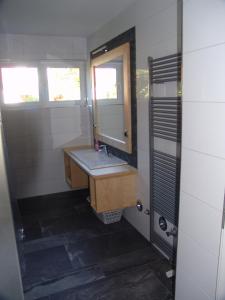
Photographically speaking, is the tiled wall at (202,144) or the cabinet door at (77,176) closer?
the tiled wall at (202,144)

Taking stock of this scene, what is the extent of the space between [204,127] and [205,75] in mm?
267

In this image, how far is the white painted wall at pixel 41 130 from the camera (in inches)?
138

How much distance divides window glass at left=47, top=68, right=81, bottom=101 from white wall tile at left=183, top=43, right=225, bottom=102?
8.55ft

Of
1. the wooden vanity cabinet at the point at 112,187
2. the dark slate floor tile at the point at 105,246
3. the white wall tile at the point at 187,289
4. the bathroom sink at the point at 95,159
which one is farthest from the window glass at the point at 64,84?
the white wall tile at the point at 187,289

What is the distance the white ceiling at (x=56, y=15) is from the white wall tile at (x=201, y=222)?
1.88 metres

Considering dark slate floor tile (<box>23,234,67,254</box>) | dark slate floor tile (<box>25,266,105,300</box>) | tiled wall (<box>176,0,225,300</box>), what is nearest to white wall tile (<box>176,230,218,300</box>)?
tiled wall (<box>176,0,225,300</box>)

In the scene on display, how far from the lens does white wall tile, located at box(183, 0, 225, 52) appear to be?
1.22 m

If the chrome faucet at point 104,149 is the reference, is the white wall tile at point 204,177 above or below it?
above

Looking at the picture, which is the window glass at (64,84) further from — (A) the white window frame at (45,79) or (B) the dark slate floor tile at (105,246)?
(B) the dark slate floor tile at (105,246)

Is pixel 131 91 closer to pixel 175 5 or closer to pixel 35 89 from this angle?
pixel 175 5

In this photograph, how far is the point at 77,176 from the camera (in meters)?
3.61

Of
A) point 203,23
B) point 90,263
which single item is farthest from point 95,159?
point 203,23

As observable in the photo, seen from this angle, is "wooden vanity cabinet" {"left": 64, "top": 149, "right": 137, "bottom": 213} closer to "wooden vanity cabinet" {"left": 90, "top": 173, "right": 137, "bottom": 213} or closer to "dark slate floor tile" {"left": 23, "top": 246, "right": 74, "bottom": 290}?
"wooden vanity cabinet" {"left": 90, "top": 173, "right": 137, "bottom": 213}

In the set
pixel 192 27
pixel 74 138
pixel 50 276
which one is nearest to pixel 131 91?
pixel 192 27
